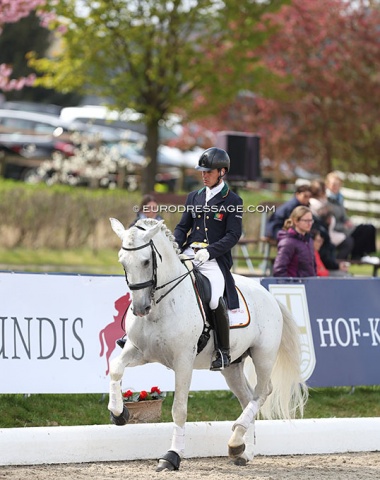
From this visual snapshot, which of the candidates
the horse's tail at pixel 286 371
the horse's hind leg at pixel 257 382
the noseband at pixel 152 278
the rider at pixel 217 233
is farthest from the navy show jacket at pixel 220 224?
the horse's tail at pixel 286 371

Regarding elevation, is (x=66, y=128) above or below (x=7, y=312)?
above

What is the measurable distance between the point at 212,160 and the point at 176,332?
1.39 metres

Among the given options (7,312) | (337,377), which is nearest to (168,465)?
(7,312)

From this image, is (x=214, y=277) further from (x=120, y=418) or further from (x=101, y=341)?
(x=101, y=341)

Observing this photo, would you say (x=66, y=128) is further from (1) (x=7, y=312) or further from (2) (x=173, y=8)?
(1) (x=7, y=312)

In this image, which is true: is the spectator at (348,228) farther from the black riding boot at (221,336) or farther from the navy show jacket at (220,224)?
the black riding boot at (221,336)

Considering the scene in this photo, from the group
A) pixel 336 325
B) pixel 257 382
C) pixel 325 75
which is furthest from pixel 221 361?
pixel 325 75

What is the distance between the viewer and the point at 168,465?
25.4 ft

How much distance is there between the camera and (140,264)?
287 inches

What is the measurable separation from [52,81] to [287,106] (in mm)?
8135

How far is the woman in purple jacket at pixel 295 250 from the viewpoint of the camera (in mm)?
11133

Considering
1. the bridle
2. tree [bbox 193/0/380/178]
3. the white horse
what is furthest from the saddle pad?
tree [bbox 193/0/380/178]

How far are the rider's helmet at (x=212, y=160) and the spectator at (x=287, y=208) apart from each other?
4949 mm

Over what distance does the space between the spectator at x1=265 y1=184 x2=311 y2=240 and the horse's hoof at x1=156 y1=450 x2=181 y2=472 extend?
583cm
